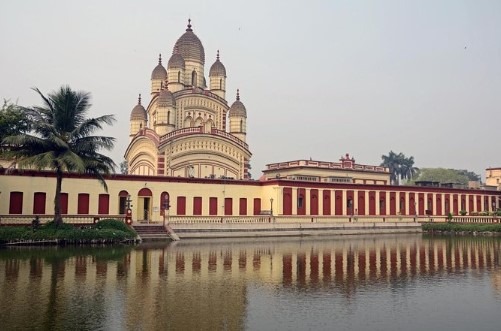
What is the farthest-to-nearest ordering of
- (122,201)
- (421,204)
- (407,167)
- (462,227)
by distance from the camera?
(407,167)
(421,204)
(462,227)
(122,201)

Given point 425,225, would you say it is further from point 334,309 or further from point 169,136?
point 334,309

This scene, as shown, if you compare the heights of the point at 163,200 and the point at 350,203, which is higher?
the point at 350,203

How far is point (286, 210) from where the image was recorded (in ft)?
160

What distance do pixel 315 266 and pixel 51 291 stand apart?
11765 mm

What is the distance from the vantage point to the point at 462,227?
50.8 meters

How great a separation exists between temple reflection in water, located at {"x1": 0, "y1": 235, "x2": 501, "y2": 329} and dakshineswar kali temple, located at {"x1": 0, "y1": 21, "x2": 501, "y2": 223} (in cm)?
1036

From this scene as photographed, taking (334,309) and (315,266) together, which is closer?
(334,309)

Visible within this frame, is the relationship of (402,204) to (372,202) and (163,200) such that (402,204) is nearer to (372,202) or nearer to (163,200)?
(372,202)

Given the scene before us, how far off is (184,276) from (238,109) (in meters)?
42.0

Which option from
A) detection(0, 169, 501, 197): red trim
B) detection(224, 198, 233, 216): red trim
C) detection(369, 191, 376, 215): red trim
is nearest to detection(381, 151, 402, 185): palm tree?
detection(0, 169, 501, 197): red trim

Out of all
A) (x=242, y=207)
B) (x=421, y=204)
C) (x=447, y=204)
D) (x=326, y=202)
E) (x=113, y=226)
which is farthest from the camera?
(x=447, y=204)

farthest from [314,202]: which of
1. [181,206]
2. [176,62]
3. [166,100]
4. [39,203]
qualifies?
[39,203]

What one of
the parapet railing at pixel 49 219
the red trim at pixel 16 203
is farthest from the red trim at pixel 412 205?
the red trim at pixel 16 203

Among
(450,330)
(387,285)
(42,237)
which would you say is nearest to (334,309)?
(450,330)
